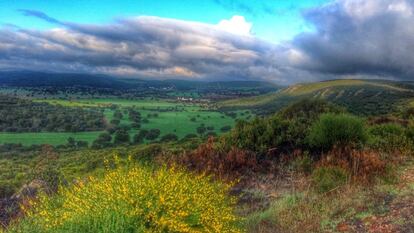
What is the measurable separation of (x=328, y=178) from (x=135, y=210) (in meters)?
4.64

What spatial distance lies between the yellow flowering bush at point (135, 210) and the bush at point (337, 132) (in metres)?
6.22

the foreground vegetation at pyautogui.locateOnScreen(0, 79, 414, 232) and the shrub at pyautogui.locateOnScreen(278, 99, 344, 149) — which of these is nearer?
the foreground vegetation at pyautogui.locateOnScreen(0, 79, 414, 232)

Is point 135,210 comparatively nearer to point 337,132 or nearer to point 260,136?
point 337,132

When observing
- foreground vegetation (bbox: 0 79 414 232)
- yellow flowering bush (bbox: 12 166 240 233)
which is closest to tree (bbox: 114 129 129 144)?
foreground vegetation (bbox: 0 79 414 232)

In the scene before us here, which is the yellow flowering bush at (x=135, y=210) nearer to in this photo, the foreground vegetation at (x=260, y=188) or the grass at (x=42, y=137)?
the foreground vegetation at (x=260, y=188)

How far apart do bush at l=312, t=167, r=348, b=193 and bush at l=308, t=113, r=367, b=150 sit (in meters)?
2.71

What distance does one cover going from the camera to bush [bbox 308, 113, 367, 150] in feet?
38.7

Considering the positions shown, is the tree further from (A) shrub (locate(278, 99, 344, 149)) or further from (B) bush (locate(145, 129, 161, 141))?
(A) shrub (locate(278, 99, 344, 149))

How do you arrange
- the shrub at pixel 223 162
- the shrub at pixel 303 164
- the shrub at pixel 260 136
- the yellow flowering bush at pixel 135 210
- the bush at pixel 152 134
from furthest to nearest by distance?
the bush at pixel 152 134
the shrub at pixel 260 136
the shrub at pixel 223 162
the shrub at pixel 303 164
the yellow flowering bush at pixel 135 210

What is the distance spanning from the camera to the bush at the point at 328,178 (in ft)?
27.5

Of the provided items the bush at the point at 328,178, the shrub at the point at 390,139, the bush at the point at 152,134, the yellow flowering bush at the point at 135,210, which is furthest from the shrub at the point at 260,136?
the bush at the point at 152,134

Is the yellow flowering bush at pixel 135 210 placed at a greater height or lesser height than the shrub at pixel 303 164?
greater

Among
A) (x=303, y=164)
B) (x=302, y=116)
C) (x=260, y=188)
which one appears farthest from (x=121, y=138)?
(x=260, y=188)

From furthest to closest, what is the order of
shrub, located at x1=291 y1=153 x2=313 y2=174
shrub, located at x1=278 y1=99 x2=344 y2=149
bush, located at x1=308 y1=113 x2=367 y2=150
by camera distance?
shrub, located at x1=278 y1=99 x2=344 y2=149
bush, located at x1=308 y1=113 x2=367 y2=150
shrub, located at x1=291 y1=153 x2=313 y2=174
